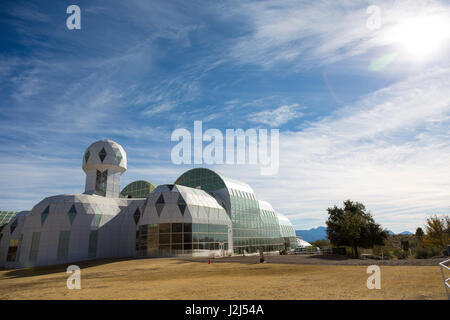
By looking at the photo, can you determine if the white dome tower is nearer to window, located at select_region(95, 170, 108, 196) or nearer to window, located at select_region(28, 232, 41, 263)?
window, located at select_region(95, 170, 108, 196)

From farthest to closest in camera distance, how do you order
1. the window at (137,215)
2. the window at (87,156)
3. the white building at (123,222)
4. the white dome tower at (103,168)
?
1. the window at (87,156)
2. the white dome tower at (103,168)
3. the window at (137,215)
4. the white building at (123,222)

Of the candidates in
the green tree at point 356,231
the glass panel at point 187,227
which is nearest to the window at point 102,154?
the glass panel at point 187,227

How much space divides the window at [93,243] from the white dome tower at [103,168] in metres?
10.4

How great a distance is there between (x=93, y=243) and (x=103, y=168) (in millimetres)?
15468

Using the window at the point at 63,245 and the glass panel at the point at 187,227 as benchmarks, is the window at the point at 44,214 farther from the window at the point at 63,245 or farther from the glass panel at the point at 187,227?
the glass panel at the point at 187,227

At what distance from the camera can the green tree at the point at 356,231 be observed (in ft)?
112

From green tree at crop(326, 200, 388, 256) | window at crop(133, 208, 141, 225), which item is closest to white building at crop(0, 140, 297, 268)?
window at crop(133, 208, 141, 225)

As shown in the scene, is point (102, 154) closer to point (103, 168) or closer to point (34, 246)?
point (103, 168)
